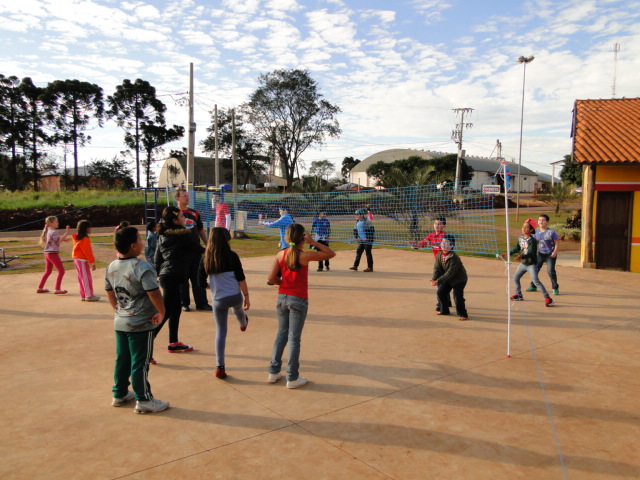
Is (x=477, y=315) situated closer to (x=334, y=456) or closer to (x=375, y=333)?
(x=375, y=333)

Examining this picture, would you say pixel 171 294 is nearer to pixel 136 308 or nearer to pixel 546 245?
pixel 136 308

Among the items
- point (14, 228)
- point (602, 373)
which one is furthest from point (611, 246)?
point (14, 228)

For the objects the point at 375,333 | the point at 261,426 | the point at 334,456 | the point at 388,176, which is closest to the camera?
the point at 334,456

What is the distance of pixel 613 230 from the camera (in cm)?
1190

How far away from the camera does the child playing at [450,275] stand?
701cm

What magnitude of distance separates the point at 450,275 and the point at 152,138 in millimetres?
44634

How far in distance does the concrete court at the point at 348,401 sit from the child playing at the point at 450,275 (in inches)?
13.1

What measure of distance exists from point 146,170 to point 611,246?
4349 cm

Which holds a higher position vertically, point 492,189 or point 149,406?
point 492,189

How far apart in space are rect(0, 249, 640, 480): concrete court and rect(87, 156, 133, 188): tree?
42.1 meters

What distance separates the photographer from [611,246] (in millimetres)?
11922

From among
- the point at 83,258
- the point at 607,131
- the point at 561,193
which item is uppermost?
the point at 607,131

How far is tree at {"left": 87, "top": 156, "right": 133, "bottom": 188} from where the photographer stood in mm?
46125

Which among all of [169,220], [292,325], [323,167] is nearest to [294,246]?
[292,325]
